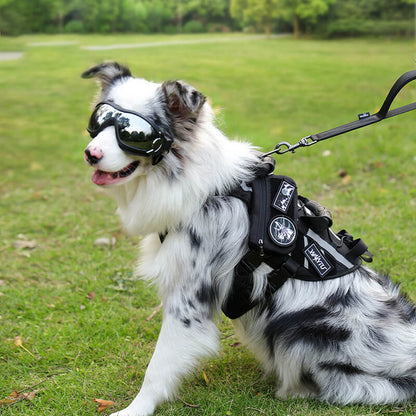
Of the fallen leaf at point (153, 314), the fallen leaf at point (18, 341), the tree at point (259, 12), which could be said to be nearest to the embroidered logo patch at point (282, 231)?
the fallen leaf at point (153, 314)

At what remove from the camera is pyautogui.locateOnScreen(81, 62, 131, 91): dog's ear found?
2.68 meters

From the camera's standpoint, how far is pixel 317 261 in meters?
2.65

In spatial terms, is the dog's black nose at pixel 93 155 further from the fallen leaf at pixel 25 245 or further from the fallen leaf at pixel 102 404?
the fallen leaf at pixel 25 245

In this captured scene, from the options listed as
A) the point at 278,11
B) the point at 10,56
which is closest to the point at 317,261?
the point at 10,56

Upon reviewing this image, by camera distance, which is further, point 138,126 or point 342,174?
point 342,174

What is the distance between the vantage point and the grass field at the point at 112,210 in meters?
3.12

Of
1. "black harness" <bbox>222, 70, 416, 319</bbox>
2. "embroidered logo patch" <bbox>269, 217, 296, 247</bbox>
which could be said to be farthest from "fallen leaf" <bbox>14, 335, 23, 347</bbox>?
"embroidered logo patch" <bbox>269, 217, 296, 247</bbox>

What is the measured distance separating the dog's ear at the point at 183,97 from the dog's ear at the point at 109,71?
1.12 feet

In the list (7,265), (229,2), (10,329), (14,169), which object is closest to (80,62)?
(229,2)

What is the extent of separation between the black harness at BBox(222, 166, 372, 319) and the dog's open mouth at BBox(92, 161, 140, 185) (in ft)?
1.92

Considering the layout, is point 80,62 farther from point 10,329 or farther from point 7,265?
point 10,329

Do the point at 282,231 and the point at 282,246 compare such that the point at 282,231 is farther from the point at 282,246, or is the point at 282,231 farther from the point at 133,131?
the point at 133,131

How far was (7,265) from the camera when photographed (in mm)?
4715

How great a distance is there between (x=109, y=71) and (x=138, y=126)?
0.48 metres
